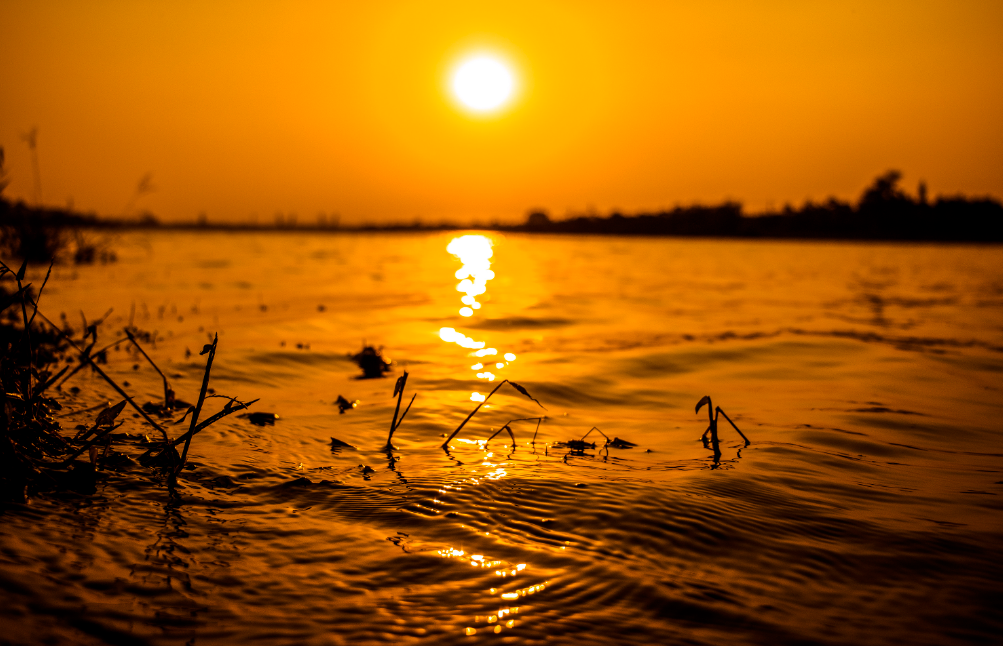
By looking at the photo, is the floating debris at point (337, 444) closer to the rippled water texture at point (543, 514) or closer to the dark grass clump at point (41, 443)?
the rippled water texture at point (543, 514)

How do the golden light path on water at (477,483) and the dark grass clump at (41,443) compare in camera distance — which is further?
the dark grass clump at (41,443)

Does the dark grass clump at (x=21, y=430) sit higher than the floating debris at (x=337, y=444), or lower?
higher

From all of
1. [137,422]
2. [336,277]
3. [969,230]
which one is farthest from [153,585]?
[969,230]

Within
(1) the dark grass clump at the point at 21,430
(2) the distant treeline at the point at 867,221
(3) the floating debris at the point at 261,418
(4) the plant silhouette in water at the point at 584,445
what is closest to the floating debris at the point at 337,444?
(3) the floating debris at the point at 261,418

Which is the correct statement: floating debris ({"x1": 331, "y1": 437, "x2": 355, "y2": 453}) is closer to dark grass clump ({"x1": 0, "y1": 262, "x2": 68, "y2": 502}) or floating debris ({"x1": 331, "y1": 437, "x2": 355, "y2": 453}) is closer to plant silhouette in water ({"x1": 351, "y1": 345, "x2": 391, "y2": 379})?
dark grass clump ({"x1": 0, "y1": 262, "x2": 68, "y2": 502})

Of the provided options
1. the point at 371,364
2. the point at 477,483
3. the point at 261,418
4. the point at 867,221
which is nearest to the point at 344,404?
the point at 261,418

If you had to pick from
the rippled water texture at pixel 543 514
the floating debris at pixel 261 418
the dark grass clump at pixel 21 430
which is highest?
the dark grass clump at pixel 21 430

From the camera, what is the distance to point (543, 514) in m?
4.32

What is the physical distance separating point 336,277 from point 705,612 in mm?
24840

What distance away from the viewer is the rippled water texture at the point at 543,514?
310 cm

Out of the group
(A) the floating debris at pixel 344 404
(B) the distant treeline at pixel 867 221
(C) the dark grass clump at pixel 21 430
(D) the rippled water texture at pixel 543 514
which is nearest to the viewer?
(D) the rippled water texture at pixel 543 514

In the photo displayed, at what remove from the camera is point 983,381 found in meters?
9.48

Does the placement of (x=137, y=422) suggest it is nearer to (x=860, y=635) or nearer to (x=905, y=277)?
(x=860, y=635)

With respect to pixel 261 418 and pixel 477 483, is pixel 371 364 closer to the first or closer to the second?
pixel 261 418
